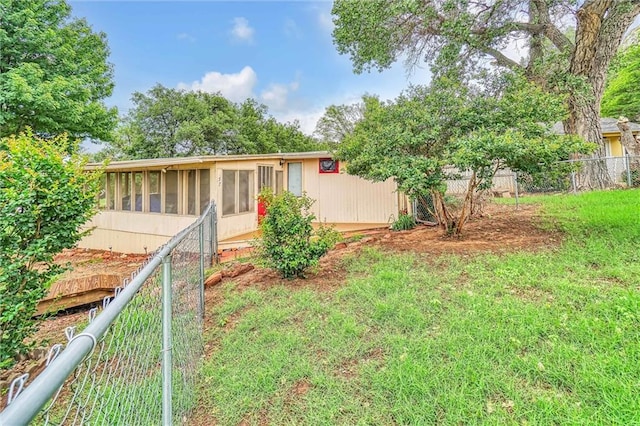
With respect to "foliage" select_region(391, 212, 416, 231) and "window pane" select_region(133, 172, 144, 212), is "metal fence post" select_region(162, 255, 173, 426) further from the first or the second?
"window pane" select_region(133, 172, 144, 212)

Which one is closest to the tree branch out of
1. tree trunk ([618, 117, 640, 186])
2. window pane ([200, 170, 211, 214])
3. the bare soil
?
tree trunk ([618, 117, 640, 186])

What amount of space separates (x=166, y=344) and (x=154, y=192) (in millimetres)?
9760

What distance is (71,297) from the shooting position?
5.56 meters

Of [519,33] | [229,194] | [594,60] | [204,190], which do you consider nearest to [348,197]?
[229,194]

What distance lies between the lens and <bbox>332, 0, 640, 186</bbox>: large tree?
912 cm

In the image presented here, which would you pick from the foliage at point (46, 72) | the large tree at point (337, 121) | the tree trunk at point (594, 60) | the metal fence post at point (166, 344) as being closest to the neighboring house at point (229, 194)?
the foliage at point (46, 72)

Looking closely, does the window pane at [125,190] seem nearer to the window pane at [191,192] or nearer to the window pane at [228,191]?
the window pane at [191,192]

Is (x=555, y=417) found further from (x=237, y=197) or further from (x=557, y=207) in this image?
(x=237, y=197)

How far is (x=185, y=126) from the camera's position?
2000 centimetres

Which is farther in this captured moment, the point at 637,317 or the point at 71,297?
the point at 71,297

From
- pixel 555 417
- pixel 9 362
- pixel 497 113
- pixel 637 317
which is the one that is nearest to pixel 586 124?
pixel 497 113

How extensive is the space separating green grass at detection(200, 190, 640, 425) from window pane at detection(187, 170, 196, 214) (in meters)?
5.69

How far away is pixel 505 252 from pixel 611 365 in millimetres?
2763

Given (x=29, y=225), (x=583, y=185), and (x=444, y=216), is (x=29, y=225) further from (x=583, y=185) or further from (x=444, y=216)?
(x=583, y=185)
